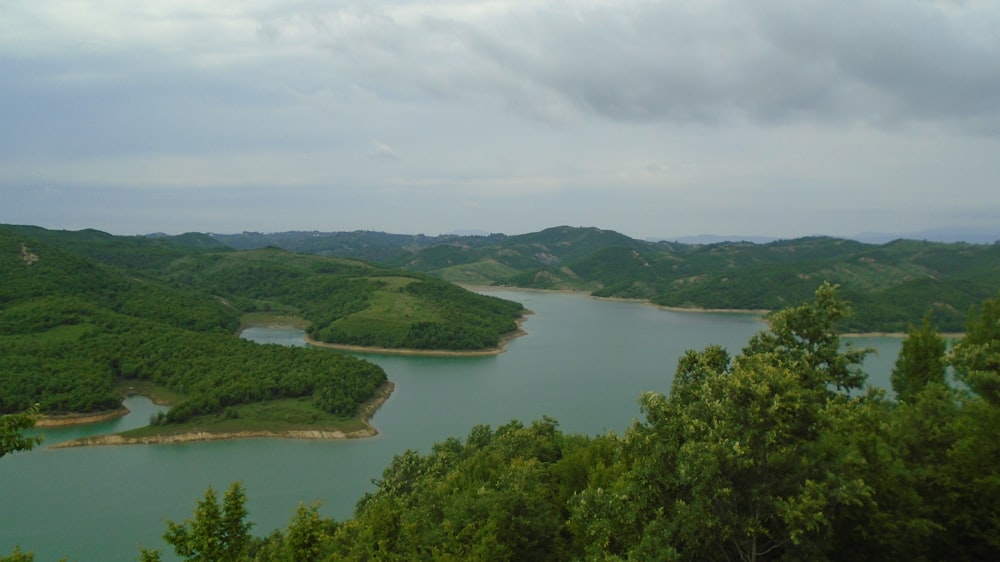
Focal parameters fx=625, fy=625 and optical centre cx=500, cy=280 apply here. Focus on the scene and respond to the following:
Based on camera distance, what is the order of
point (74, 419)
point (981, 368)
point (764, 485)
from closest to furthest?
point (764, 485) → point (981, 368) → point (74, 419)

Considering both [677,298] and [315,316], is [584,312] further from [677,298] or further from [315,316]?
[315,316]

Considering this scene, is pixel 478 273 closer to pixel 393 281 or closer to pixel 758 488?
pixel 393 281

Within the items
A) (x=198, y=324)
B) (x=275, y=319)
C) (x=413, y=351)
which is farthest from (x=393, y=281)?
(x=198, y=324)

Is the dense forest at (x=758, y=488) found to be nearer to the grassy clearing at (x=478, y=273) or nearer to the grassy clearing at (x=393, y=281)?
the grassy clearing at (x=393, y=281)

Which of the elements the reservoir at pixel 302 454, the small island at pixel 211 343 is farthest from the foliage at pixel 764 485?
the small island at pixel 211 343

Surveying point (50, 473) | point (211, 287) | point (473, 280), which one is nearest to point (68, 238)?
point (211, 287)

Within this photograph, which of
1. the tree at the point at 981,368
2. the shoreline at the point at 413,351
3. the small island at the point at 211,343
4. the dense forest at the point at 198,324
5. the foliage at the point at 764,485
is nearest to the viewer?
the foliage at the point at 764,485
